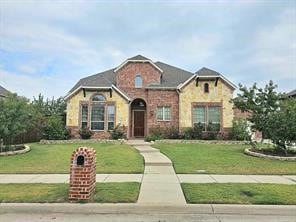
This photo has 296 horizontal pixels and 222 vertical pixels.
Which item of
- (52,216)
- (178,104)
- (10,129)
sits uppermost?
(178,104)

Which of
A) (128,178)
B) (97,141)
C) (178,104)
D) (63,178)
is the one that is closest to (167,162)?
(128,178)

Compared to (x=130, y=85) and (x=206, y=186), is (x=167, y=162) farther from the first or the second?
(x=130, y=85)

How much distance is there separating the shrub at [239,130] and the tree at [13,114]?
16.0m

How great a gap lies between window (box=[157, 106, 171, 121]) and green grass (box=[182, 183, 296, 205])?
1886cm

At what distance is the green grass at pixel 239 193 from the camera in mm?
7621

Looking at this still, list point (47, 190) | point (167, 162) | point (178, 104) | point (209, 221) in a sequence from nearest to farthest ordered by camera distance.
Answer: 1. point (209, 221)
2. point (47, 190)
3. point (167, 162)
4. point (178, 104)

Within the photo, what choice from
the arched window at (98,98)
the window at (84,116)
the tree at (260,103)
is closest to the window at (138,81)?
the arched window at (98,98)

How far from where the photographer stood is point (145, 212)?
707cm

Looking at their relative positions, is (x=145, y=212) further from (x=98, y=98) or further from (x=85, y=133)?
(x=98, y=98)

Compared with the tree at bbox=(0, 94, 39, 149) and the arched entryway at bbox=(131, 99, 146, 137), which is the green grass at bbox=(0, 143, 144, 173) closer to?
the tree at bbox=(0, 94, 39, 149)

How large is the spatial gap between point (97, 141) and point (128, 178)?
50.1 ft

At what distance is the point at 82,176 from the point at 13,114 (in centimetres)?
1285

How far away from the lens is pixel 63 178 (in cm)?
1084

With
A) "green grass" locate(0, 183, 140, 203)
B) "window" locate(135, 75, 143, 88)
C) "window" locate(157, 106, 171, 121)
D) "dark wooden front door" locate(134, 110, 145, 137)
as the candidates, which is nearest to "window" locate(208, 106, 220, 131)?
"window" locate(157, 106, 171, 121)
